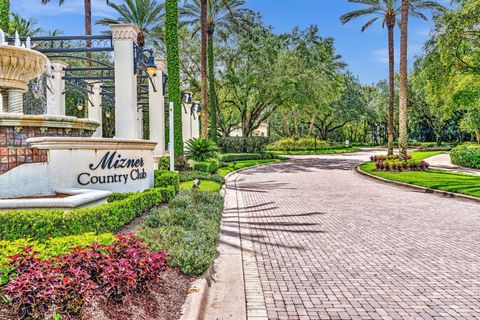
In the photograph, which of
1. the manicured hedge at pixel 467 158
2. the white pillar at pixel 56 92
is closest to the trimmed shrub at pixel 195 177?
the white pillar at pixel 56 92

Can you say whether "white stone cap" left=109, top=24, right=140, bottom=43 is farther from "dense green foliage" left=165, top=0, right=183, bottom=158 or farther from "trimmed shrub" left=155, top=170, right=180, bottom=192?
"dense green foliage" left=165, top=0, right=183, bottom=158

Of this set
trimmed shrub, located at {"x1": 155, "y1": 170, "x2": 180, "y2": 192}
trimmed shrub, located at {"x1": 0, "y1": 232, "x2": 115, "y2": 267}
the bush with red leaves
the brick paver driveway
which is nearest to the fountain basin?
trimmed shrub, located at {"x1": 155, "y1": 170, "x2": 180, "y2": 192}

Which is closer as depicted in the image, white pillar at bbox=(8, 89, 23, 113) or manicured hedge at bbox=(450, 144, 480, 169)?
white pillar at bbox=(8, 89, 23, 113)

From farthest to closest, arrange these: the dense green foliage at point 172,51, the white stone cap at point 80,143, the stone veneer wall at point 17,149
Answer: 1. the dense green foliage at point 172,51
2. the white stone cap at point 80,143
3. the stone veneer wall at point 17,149

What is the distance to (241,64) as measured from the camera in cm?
3641


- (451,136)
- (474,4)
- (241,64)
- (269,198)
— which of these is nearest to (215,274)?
(269,198)

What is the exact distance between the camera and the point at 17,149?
796cm

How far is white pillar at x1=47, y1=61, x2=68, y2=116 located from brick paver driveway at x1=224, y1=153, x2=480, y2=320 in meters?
9.72

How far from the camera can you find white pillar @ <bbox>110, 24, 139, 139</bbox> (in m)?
12.7

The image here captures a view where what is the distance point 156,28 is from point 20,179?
1042 inches

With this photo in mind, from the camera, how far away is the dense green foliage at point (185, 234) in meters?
5.27

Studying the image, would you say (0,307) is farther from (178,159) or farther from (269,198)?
(178,159)

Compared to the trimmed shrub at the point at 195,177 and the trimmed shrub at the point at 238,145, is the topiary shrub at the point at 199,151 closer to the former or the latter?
the trimmed shrub at the point at 195,177

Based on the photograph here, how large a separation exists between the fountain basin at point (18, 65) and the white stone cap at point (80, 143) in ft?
7.49
